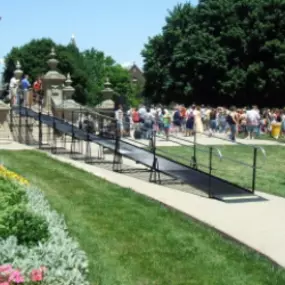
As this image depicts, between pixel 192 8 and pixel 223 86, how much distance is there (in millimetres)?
10820

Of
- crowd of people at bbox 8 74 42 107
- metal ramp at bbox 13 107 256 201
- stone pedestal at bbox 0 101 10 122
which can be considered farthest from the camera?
crowd of people at bbox 8 74 42 107

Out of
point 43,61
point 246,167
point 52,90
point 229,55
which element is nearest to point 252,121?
point 52,90

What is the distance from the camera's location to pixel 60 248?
18.5ft

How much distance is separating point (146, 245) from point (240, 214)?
2734mm

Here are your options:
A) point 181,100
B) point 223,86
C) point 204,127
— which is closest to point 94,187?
point 204,127

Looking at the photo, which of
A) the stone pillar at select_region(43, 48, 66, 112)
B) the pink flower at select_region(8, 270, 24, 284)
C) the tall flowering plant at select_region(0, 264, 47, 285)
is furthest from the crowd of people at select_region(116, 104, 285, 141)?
the pink flower at select_region(8, 270, 24, 284)

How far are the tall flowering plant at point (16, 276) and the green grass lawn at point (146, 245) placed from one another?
51.9 inches

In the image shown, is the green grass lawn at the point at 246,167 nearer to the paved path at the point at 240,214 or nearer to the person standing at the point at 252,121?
the paved path at the point at 240,214

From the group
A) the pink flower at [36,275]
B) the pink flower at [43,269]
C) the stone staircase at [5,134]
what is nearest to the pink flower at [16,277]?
the pink flower at [36,275]

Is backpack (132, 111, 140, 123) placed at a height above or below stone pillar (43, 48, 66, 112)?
below

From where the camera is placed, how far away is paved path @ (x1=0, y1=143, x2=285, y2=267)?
8453mm

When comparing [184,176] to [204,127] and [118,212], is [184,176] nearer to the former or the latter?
[118,212]

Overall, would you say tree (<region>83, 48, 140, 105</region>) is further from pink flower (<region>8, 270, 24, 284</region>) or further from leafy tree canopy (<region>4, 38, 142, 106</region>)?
pink flower (<region>8, 270, 24, 284</region>)

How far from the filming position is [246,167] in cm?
1795
